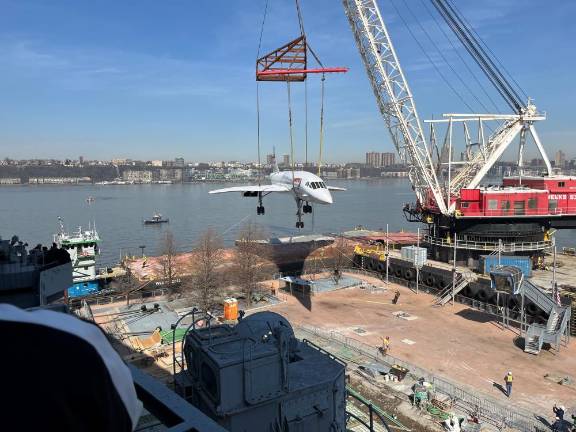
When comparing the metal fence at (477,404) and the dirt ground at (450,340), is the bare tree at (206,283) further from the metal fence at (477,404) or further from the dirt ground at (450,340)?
the metal fence at (477,404)

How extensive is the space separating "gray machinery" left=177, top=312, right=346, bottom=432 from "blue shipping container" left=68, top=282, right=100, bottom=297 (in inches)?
1393

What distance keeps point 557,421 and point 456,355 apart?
27.6ft

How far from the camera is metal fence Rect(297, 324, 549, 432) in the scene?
19.3 metres

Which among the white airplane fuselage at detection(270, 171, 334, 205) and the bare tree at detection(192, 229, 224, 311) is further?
the white airplane fuselage at detection(270, 171, 334, 205)

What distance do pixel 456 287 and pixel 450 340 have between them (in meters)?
10.3

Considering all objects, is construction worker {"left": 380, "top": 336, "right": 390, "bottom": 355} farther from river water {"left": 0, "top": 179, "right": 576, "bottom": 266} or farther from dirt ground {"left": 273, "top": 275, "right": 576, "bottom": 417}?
river water {"left": 0, "top": 179, "right": 576, "bottom": 266}

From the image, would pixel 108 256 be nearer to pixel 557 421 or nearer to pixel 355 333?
pixel 355 333

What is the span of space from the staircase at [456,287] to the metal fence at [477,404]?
43.1ft

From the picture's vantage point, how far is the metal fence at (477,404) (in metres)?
19.3

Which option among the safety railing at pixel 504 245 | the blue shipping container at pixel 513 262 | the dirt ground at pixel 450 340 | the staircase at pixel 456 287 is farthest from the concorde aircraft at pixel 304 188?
the blue shipping container at pixel 513 262

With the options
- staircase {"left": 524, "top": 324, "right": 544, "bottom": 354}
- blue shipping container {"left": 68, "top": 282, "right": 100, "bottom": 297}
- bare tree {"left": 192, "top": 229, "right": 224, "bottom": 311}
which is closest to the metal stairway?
staircase {"left": 524, "top": 324, "right": 544, "bottom": 354}

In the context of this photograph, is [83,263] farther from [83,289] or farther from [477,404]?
[477,404]

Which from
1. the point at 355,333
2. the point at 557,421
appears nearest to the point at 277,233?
the point at 355,333

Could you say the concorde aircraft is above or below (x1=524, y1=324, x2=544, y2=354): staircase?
above
